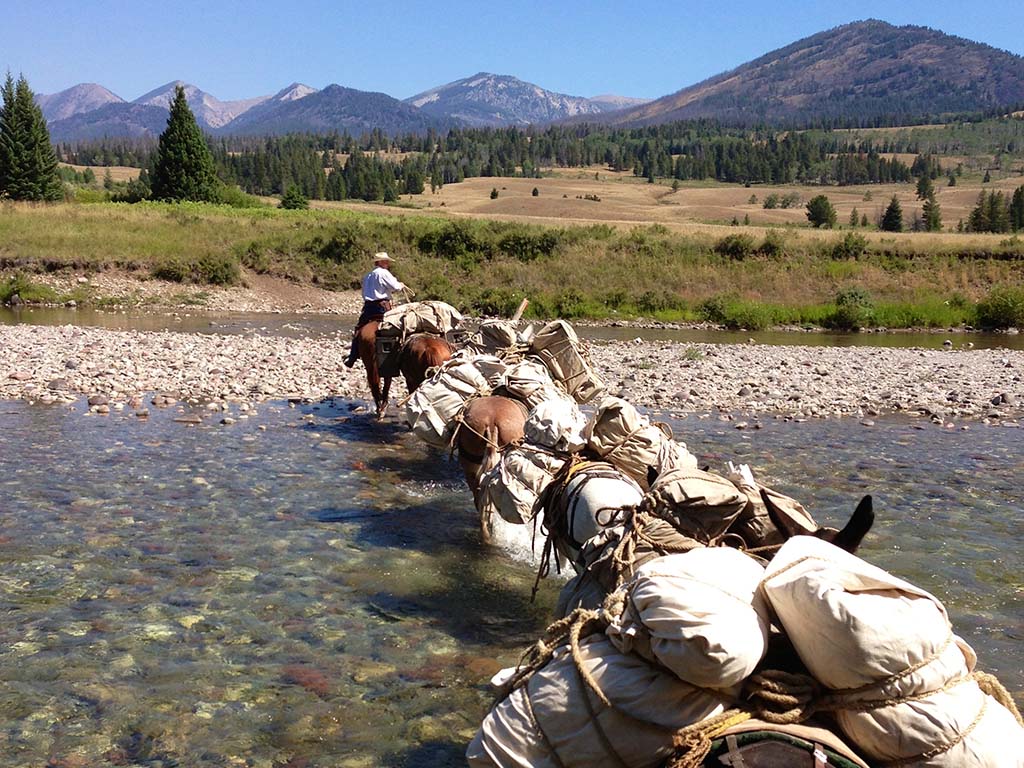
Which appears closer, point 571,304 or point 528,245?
point 571,304

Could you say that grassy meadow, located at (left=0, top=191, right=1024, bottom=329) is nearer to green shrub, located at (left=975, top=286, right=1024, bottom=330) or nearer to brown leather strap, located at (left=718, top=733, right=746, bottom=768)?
green shrub, located at (left=975, top=286, right=1024, bottom=330)

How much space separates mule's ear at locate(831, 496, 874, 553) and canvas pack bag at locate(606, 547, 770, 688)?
61cm

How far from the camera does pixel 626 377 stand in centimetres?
1909

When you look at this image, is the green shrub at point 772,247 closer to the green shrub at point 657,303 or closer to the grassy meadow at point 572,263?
the grassy meadow at point 572,263

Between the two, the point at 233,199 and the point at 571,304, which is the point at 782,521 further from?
the point at 233,199

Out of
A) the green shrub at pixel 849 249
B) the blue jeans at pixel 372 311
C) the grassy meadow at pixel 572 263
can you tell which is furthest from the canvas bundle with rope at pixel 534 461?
the green shrub at pixel 849 249

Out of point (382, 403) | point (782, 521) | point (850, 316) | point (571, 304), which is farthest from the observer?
point (571, 304)

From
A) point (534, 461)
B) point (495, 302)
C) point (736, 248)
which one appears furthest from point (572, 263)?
point (534, 461)

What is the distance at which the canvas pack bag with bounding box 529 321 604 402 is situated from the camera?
401 inches

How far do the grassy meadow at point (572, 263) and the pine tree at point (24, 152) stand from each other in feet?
75.1

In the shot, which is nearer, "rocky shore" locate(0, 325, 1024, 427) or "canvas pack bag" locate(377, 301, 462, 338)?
"canvas pack bag" locate(377, 301, 462, 338)

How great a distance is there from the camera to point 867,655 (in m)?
3.07

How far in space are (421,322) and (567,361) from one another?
3.72m

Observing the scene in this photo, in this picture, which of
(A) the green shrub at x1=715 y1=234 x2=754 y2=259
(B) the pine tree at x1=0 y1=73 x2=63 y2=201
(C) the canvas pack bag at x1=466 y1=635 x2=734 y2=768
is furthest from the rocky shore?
(B) the pine tree at x1=0 y1=73 x2=63 y2=201
